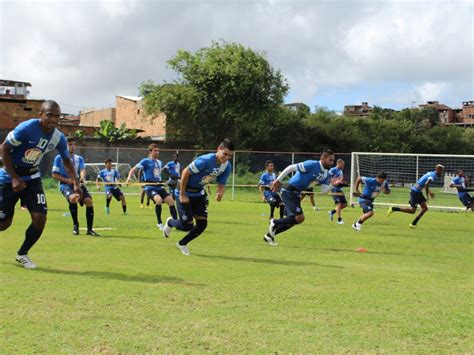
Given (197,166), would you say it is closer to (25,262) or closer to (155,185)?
(25,262)

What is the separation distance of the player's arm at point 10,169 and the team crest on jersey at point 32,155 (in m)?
0.22

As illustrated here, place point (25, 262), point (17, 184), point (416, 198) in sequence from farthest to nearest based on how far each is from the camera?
1. point (416, 198)
2. point (25, 262)
3. point (17, 184)

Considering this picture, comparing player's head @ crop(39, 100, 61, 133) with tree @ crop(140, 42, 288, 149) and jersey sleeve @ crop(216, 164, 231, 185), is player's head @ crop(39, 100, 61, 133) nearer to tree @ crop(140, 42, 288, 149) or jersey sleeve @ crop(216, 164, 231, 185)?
jersey sleeve @ crop(216, 164, 231, 185)

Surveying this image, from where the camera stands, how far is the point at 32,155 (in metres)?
7.32

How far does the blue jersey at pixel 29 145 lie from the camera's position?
23.4ft

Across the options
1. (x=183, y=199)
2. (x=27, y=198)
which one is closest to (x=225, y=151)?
(x=183, y=199)

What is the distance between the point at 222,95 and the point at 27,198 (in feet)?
103

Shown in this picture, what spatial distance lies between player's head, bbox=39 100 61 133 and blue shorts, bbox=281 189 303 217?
5551 mm

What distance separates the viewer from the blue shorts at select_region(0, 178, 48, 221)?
748 centimetres

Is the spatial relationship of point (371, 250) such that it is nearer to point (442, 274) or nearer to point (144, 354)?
point (442, 274)

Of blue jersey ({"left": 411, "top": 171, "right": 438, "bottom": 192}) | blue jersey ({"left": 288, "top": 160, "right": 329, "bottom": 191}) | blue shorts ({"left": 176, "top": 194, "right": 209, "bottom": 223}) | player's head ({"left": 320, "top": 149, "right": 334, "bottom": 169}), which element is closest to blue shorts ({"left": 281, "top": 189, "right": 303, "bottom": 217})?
blue jersey ({"left": 288, "top": 160, "right": 329, "bottom": 191})

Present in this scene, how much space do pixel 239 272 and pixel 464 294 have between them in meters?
2.88

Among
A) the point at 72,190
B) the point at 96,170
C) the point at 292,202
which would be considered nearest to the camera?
the point at 72,190

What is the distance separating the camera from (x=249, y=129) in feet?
127
